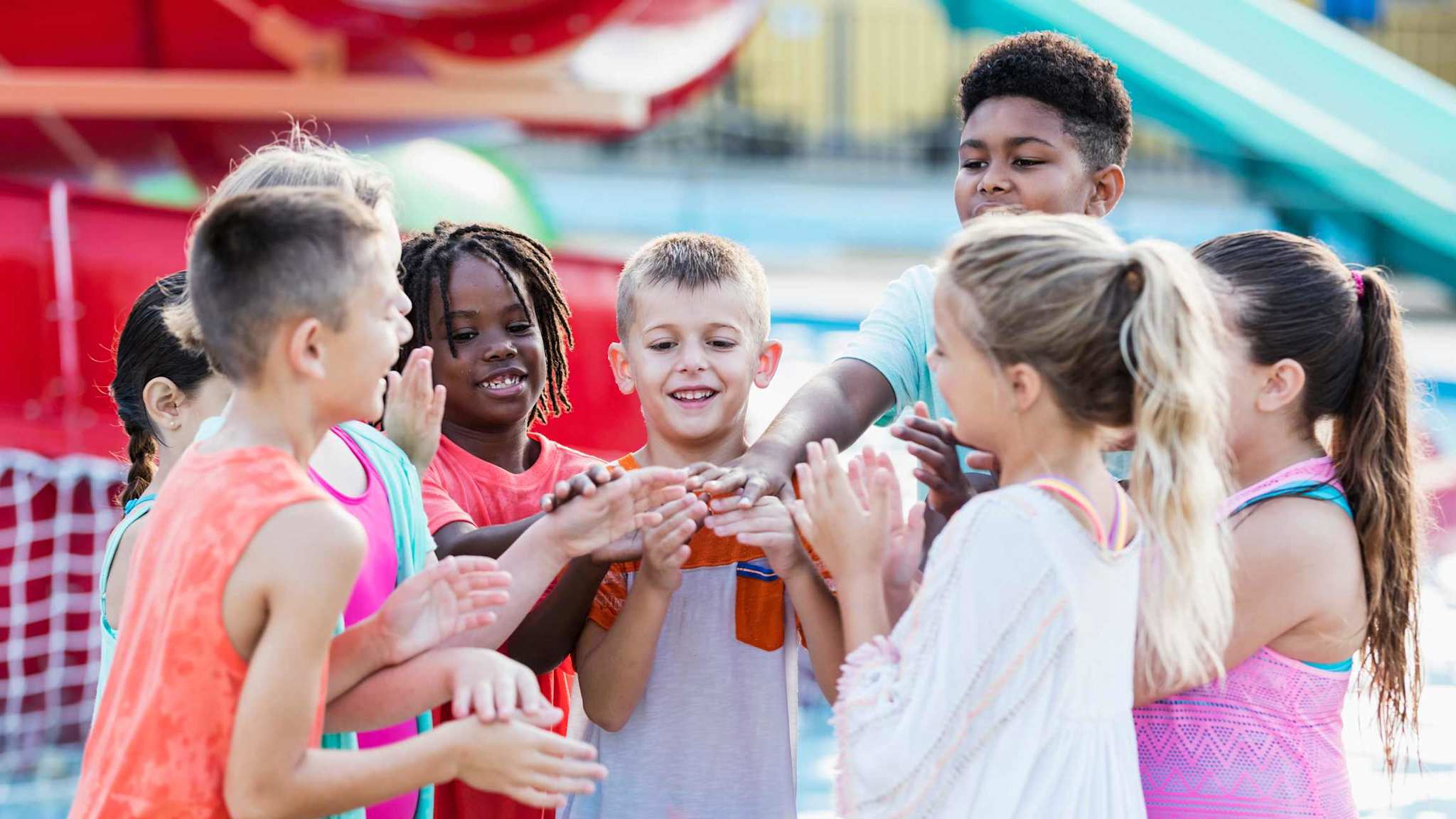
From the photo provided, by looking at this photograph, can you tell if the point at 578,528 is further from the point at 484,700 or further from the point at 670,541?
the point at 484,700

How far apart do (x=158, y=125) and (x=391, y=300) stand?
15.1ft

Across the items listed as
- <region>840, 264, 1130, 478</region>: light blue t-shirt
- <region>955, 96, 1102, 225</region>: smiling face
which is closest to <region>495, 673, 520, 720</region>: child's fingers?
<region>840, 264, 1130, 478</region>: light blue t-shirt

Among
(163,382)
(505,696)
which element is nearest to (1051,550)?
(505,696)

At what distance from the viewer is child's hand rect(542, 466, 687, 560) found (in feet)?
5.87

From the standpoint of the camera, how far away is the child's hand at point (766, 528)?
70.6 inches

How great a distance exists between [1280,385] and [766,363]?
2.45 ft

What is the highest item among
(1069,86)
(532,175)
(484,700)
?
(532,175)

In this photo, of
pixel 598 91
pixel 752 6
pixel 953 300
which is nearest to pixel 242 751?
pixel 953 300

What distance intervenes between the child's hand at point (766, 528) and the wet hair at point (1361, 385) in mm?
663

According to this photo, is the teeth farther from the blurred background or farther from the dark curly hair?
the blurred background

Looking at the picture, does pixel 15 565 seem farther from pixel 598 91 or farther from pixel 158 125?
pixel 598 91

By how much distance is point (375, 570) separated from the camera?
180cm

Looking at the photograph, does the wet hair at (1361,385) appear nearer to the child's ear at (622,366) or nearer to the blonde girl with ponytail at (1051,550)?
the blonde girl with ponytail at (1051,550)

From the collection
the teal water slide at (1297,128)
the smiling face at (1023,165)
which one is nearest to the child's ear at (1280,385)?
the smiling face at (1023,165)
